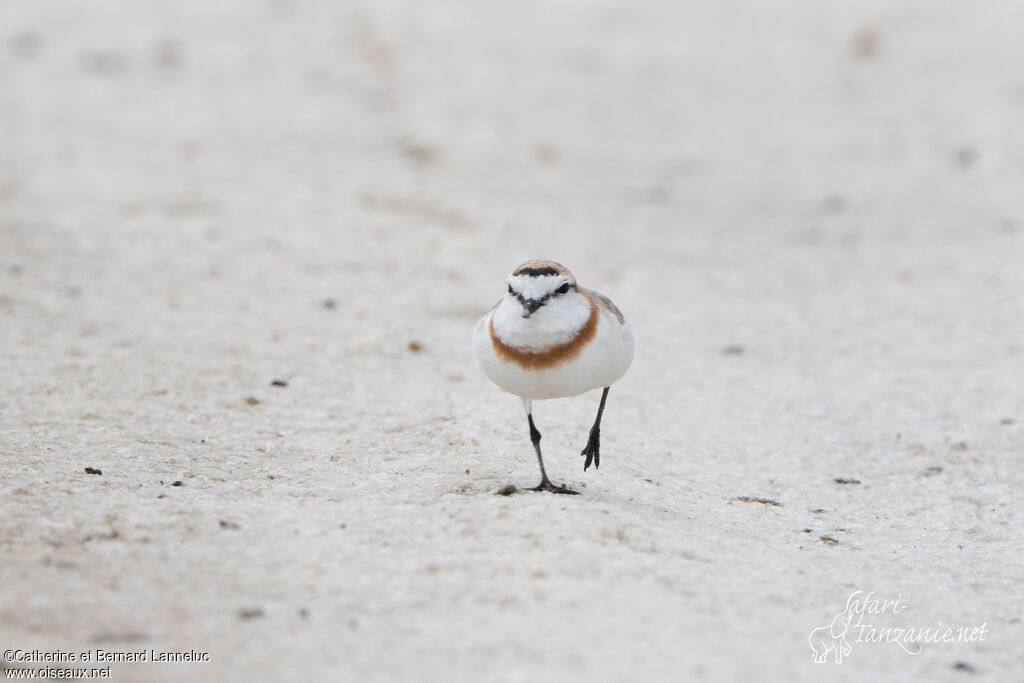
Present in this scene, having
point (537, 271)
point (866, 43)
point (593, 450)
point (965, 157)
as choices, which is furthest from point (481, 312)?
point (866, 43)

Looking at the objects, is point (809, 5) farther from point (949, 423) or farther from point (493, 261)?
point (949, 423)

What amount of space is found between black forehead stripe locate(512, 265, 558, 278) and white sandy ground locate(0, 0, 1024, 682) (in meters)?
0.89

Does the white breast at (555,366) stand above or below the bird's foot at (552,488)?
above

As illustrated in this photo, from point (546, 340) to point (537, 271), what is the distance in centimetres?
27

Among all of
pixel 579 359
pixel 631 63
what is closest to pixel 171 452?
pixel 579 359

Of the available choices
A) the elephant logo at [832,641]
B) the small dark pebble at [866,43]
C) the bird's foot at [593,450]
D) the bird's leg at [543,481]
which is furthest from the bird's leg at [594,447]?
the small dark pebble at [866,43]

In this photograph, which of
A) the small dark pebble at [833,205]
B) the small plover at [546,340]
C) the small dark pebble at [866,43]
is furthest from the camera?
the small dark pebble at [866,43]

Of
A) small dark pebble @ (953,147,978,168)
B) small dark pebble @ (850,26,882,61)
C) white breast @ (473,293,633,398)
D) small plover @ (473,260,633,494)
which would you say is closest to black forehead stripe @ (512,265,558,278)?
small plover @ (473,260,633,494)

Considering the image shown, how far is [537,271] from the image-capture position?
436 centimetres

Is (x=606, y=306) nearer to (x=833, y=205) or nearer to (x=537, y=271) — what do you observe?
(x=537, y=271)

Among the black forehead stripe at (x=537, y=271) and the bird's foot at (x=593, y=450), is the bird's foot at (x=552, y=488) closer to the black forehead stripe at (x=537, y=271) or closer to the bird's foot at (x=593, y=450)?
the bird's foot at (x=593, y=450)

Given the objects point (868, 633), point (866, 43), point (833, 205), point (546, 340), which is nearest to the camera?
point (868, 633)

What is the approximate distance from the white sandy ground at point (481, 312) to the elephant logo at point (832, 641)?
40mm

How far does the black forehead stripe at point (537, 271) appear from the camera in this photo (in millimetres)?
4352
